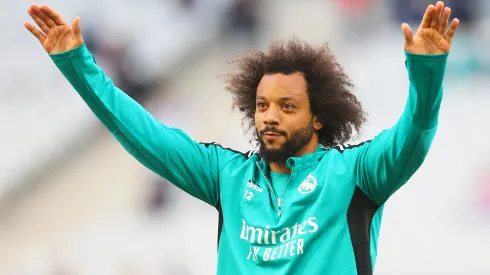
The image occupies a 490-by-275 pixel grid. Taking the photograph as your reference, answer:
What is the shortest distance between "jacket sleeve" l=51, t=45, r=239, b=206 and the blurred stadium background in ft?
8.61

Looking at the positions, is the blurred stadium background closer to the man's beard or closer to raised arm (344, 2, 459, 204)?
the man's beard

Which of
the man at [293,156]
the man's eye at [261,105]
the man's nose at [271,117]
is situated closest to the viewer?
the man at [293,156]

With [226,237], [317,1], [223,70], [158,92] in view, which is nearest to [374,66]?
[317,1]

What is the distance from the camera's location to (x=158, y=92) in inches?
245

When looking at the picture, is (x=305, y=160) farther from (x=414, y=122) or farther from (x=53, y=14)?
(x=53, y=14)

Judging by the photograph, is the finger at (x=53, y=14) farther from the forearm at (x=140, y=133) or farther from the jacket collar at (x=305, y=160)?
the jacket collar at (x=305, y=160)

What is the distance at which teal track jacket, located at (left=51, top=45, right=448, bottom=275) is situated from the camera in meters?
2.86

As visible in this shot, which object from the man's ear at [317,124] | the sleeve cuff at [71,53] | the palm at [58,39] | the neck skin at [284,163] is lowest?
the neck skin at [284,163]

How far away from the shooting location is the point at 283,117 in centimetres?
313

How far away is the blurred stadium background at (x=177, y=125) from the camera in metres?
5.75

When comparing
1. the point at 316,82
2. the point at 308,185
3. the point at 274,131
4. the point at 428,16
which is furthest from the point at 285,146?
the point at 428,16

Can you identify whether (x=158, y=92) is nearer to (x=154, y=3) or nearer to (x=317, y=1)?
(x=154, y=3)

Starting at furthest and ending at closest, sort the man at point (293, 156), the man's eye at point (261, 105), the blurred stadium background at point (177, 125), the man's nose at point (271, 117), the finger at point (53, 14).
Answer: the blurred stadium background at point (177, 125) → the man's eye at point (261, 105) → the man's nose at point (271, 117) → the finger at point (53, 14) → the man at point (293, 156)

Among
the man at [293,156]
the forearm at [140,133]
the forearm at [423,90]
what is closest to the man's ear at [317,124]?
the man at [293,156]
